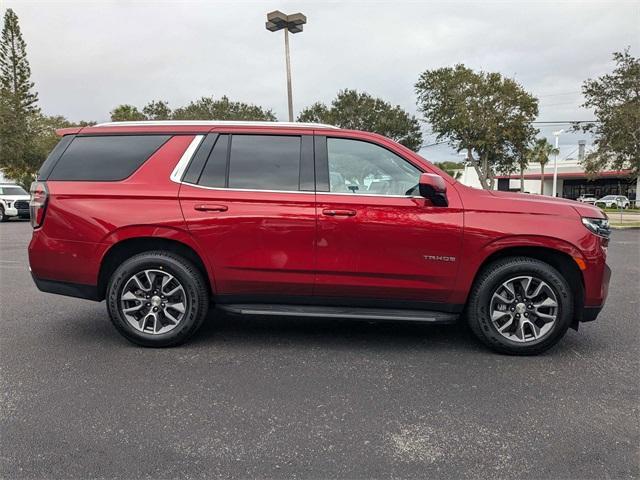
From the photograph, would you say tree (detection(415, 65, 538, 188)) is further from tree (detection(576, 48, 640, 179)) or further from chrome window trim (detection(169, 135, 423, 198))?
chrome window trim (detection(169, 135, 423, 198))

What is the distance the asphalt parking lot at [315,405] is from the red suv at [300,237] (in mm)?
379

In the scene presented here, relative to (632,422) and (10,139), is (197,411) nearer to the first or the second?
(632,422)

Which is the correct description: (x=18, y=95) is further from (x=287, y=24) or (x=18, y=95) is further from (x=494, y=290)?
(x=494, y=290)

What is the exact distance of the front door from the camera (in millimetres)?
3836

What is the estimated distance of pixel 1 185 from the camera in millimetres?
19812

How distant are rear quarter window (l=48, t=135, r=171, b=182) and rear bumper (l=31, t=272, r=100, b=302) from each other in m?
0.92

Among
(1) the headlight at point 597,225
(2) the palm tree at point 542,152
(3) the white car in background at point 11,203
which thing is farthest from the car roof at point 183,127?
(2) the palm tree at point 542,152

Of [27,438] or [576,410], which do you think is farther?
[576,410]

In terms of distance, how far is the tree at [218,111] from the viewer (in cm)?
3688

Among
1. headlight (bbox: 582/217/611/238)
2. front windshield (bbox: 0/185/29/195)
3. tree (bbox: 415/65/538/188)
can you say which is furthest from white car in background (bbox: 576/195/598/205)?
front windshield (bbox: 0/185/29/195)

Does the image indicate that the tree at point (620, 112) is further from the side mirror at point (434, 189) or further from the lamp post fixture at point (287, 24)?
the side mirror at point (434, 189)

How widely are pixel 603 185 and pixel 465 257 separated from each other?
6063 cm

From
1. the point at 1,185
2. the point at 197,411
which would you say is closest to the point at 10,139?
the point at 1,185

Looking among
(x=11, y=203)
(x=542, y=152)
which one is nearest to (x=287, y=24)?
(x=11, y=203)
